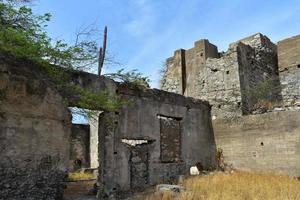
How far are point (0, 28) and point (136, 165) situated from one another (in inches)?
231

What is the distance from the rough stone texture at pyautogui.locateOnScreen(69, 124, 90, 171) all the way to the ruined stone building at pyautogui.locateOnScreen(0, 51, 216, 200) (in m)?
9.94

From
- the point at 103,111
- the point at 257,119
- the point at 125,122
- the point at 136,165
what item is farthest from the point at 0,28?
the point at 257,119

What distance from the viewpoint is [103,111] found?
10.1 metres

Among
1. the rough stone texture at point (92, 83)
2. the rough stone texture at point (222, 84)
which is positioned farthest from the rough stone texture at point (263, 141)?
the rough stone texture at point (92, 83)

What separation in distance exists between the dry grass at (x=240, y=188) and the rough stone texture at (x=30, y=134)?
2489 mm

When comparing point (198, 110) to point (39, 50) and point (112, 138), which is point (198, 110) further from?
point (39, 50)

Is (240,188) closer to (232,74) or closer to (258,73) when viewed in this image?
(232,74)

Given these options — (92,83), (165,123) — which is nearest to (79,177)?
(165,123)

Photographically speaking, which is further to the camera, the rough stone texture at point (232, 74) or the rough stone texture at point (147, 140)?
the rough stone texture at point (232, 74)

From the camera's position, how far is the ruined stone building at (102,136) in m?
7.66

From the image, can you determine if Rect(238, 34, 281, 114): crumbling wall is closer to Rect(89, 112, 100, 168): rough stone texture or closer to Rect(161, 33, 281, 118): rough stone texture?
Rect(161, 33, 281, 118): rough stone texture

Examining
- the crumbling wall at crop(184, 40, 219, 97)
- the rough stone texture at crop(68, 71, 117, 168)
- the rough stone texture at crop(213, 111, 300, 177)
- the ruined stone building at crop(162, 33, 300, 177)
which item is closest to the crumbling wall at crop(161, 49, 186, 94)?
the ruined stone building at crop(162, 33, 300, 177)

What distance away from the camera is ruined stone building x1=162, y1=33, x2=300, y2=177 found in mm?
12242

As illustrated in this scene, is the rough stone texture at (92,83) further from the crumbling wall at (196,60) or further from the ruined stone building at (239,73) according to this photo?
the crumbling wall at (196,60)
